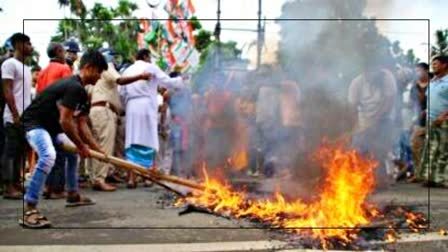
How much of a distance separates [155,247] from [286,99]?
4.41 metres

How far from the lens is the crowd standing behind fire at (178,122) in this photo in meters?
5.41

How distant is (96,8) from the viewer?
25.2 metres

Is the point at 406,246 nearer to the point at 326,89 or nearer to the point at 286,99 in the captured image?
the point at 326,89

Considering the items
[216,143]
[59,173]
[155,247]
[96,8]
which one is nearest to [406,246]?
[155,247]

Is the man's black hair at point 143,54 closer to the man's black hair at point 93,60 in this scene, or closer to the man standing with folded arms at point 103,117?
the man standing with folded arms at point 103,117

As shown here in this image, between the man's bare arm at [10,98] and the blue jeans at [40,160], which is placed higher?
the man's bare arm at [10,98]

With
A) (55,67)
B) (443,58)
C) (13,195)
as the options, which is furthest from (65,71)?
(443,58)

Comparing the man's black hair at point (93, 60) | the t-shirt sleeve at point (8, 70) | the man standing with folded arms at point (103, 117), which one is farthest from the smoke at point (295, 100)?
the t-shirt sleeve at point (8, 70)

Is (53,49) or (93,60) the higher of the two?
(53,49)

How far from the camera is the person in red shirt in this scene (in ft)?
22.1

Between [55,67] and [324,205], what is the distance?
3402 millimetres

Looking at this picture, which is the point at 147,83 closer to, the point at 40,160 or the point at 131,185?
the point at 131,185

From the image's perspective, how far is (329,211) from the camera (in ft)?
16.6

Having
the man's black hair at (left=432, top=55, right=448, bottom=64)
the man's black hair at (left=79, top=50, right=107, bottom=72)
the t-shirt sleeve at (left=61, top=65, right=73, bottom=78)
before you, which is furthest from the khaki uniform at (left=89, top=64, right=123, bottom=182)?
the man's black hair at (left=432, top=55, right=448, bottom=64)
